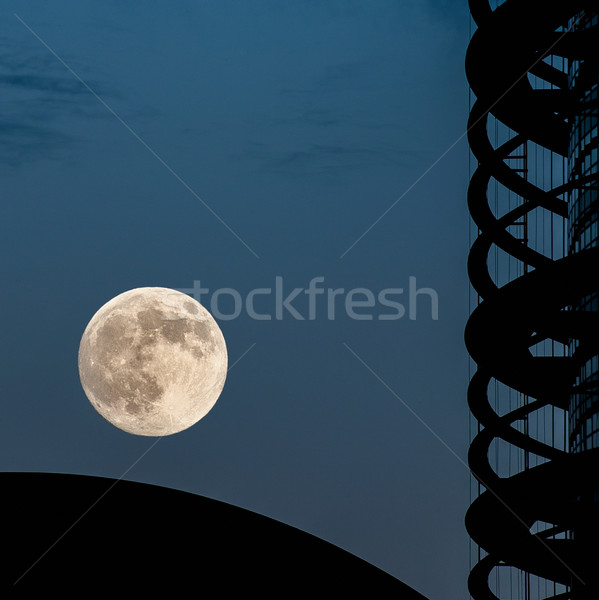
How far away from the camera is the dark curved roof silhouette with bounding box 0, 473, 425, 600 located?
14008 mm

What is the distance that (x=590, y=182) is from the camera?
73.9 ft

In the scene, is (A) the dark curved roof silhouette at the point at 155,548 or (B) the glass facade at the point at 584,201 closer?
(A) the dark curved roof silhouette at the point at 155,548

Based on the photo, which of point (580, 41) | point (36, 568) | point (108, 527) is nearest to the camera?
point (36, 568)

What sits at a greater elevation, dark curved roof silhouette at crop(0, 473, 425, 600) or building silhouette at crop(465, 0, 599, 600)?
building silhouette at crop(465, 0, 599, 600)

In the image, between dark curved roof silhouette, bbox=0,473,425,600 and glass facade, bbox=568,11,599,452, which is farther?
glass facade, bbox=568,11,599,452

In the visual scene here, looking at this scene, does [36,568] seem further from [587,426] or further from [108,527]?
[587,426]

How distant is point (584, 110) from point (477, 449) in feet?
30.1

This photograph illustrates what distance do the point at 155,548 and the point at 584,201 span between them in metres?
15.0

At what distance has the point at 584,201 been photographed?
77.2ft

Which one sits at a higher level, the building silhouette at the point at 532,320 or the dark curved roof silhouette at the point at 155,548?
the building silhouette at the point at 532,320

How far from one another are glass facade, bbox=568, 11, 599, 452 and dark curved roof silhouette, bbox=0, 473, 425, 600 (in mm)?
9810

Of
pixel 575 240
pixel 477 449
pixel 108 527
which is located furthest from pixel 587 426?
pixel 108 527

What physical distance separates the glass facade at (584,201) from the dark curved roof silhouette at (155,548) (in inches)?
386

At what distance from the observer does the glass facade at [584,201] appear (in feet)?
71.5
